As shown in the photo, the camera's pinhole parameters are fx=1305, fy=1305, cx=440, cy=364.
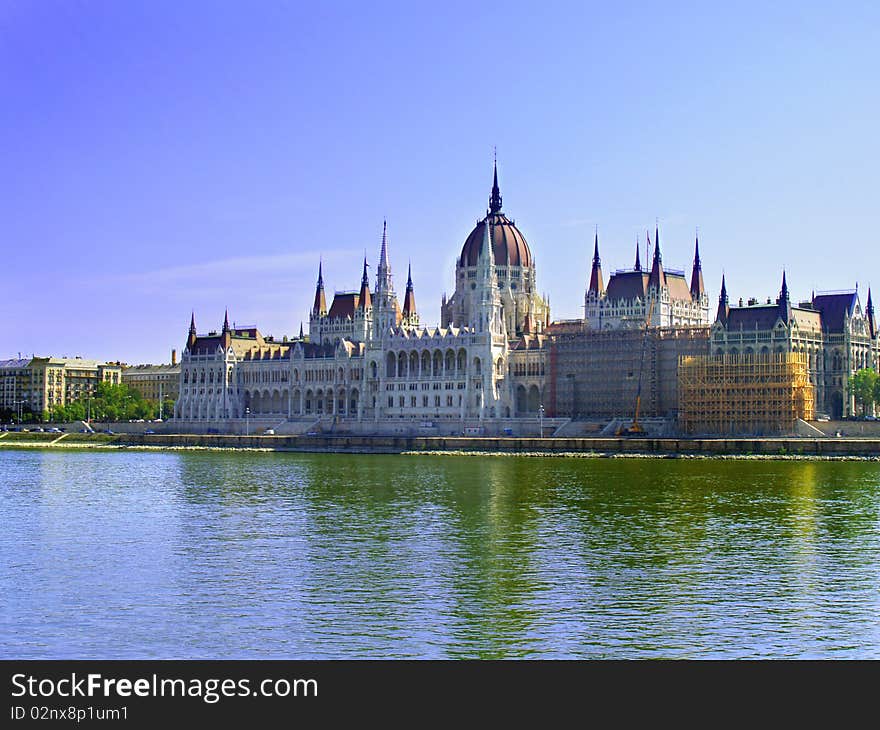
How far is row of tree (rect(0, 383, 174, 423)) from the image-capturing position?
Result: 556ft

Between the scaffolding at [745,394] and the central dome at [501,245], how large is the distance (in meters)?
47.8

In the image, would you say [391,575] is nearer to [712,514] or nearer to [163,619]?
[163,619]

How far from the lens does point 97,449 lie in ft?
440

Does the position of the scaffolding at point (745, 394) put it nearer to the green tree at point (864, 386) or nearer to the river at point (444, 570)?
the green tree at point (864, 386)

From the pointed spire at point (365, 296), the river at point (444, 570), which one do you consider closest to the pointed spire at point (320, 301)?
the pointed spire at point (365, 296)

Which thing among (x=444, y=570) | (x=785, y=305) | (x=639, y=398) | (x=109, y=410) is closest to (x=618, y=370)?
(x=639, y=398)

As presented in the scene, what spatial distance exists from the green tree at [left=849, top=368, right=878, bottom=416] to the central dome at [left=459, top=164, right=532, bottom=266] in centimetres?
5353

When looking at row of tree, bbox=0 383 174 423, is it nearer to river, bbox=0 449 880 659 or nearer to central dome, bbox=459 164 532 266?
central dome, bbox=459 164 532 266

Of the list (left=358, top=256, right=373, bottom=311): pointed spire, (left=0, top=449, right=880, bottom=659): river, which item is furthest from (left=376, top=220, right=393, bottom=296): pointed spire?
(left=0, top=449, right=880, bottom=659): river

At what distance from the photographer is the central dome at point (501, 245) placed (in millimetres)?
161625

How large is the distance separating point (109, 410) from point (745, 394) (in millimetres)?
89243

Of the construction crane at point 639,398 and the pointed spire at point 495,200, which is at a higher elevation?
the pointed spire at point 495,200
